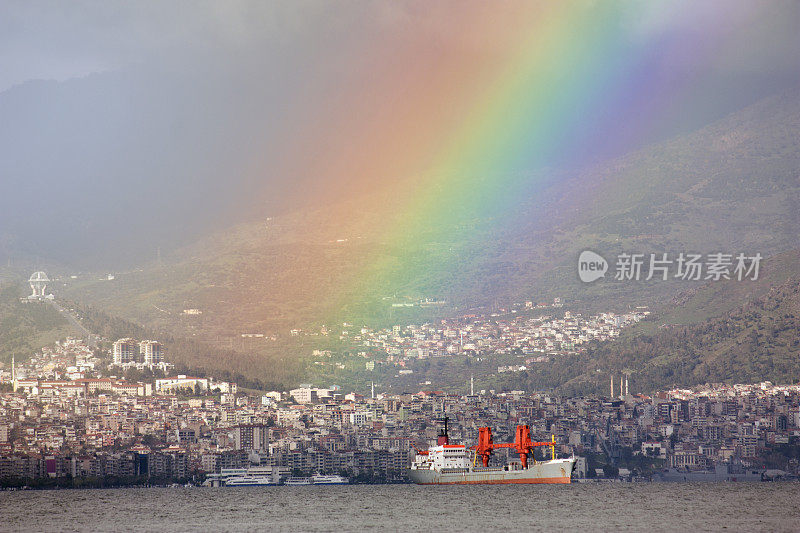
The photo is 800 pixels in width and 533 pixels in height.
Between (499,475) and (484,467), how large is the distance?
3.23 metres

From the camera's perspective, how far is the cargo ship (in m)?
96.8

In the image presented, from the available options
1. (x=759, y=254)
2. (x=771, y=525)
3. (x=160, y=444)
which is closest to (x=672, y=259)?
Result: (x=759, y=254)

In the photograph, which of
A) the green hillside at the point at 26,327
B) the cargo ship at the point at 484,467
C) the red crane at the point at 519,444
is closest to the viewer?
the cargo ship at the point at 484,467

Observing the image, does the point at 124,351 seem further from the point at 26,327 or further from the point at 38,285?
the point at 38,285

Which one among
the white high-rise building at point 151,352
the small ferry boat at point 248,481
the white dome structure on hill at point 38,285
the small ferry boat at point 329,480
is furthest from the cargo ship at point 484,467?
A: the white dome structure on hill at point 38,285

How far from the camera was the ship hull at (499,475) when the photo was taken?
96.5 meters

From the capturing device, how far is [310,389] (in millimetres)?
142250

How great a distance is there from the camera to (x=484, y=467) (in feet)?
331

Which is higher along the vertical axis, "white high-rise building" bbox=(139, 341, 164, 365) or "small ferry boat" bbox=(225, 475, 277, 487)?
"white high-rise building" bbox=(139, 341, 164, 365)

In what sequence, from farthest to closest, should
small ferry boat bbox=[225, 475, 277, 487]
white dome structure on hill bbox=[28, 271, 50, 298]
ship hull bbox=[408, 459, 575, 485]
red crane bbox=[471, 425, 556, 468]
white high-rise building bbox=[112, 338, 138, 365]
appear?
1. white dome structure on hill bbox=[28, 271, 50, 298]
2. white high-rise building bbox=[112, 338, 138, 365]
3. small ferry boat bbox=[225, 475, 277, 487]
4. red crane bbox=[471, 425, 556, 468]
5. ship hull bbox=[408, 459, 575, 485]

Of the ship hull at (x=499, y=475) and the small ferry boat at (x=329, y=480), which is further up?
the ship hull at (x=499, y=475)

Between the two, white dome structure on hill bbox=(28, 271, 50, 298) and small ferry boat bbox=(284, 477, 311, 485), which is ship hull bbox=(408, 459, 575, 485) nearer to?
small ferry boat bbox=(284, 477, 311, 485)

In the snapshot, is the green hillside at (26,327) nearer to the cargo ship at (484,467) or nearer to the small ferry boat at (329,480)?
the small ferry boat at (329,480)

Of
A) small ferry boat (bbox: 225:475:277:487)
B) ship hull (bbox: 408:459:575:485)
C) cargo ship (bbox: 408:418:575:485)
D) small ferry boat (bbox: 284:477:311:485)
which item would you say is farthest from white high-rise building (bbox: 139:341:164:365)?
ship hull (bbox: 408:459:575:485)
